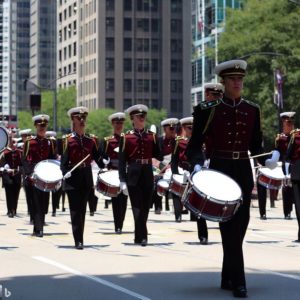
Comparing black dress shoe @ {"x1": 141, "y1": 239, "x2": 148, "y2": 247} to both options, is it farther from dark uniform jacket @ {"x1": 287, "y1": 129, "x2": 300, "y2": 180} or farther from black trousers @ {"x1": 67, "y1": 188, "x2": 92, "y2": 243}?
dark uniform jacket @ {"x1": 287, "y1": 129, "x2": 300, "y2": 180}

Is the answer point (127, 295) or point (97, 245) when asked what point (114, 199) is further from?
point (127, 295)

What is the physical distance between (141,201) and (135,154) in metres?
0.73

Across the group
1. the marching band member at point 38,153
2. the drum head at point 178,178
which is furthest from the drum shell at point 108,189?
the drum head at point 178,178

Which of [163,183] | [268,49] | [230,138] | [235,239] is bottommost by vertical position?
[235,239]

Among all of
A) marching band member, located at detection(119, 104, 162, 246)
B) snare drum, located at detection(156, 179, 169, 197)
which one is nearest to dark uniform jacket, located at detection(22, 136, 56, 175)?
marching band member, located at detection(119, 104, 162, 246)

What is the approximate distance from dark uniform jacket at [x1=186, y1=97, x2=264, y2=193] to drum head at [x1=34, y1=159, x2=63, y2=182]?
716cm

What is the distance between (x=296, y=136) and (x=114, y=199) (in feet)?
11.9

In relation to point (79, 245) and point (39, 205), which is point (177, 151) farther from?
point (79, 245)

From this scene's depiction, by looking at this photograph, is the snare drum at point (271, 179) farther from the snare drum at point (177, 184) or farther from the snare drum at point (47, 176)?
the snare drum at point (47, 176)

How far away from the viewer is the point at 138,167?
52.4 ft

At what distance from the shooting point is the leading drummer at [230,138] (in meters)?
10.2

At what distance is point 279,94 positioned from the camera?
52500 millimetres

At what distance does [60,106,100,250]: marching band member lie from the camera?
1549 centimetres

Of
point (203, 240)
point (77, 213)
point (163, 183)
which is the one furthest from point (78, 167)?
point (163, 183)
